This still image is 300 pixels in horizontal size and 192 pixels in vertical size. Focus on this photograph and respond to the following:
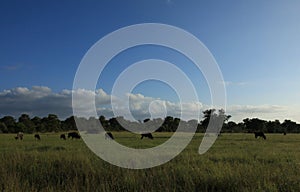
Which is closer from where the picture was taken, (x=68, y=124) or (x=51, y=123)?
(x=51, y=123)

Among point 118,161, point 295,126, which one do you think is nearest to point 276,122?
point 295,126

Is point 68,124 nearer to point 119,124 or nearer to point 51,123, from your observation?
point 51,123

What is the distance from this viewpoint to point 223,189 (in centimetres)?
906

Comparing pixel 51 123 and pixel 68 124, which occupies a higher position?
pixel 68 124

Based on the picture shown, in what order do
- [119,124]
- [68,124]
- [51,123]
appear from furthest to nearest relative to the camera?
[68,124] → [51,123] → [119,124]

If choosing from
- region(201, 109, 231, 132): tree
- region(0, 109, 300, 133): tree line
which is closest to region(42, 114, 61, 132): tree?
region(0, 109, 300, 133): tree line

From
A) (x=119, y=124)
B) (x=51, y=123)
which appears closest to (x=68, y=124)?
(x=51, y=123)

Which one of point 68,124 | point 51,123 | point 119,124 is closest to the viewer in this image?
point 119,124

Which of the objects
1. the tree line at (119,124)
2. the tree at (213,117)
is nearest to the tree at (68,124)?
the tree line at (119,124)

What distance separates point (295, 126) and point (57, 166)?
407 feet

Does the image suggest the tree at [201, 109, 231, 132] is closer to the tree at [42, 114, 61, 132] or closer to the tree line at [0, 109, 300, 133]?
the tree line at [0, 109, 300, 133]

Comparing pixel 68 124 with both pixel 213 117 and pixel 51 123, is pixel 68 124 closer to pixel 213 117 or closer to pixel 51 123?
pixel 51 123

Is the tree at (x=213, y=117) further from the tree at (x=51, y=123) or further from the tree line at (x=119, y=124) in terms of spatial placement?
the tree at (x=51, y=123)

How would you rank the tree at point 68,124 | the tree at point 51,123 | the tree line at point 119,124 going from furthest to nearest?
1. the tree at point 68,124
2. the tree at point 51,123
3. the tree line at point 119,124
